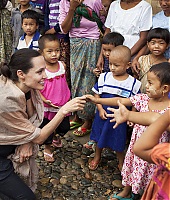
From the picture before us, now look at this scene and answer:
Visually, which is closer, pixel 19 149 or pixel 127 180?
pixel 19 149

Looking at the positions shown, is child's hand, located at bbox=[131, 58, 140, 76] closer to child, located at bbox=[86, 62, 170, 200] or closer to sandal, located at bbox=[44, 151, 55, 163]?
child, located at bbox=[86, 62, 170, 200]

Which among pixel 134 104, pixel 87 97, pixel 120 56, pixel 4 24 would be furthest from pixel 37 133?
pixel 4 24

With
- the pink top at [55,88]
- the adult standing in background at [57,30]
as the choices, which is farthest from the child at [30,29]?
the pink top at [55,88]

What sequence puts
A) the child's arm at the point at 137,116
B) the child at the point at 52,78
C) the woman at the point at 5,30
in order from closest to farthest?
1. the child's arm at the point at 137,116
2. the child at the point at 52,78
3. the woman at the point at 5,30

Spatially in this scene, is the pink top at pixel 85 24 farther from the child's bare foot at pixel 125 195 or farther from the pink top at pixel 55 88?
the child's bare foot at pixel 125 195

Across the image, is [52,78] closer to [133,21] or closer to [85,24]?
[85,24]

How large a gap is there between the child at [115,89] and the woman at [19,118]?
633mm

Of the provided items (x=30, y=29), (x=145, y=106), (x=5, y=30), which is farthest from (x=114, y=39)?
(x=5, y=30)

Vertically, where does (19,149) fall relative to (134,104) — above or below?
below

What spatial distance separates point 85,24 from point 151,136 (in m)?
2.51

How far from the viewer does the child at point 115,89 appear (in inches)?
120

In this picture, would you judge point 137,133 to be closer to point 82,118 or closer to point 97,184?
point 97,184

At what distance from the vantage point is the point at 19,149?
267cm

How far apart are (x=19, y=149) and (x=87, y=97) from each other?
722 mm
